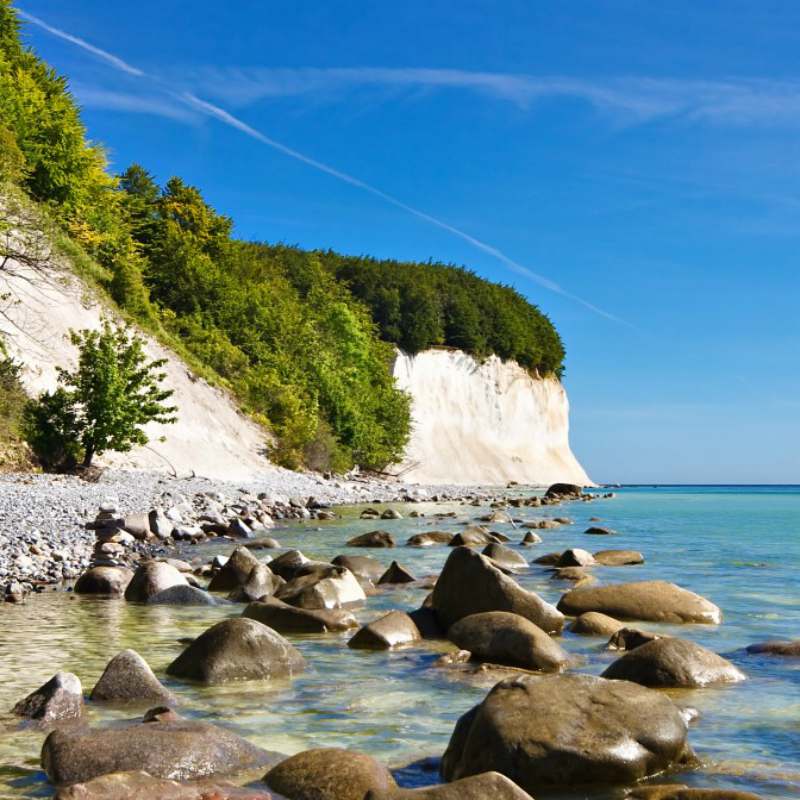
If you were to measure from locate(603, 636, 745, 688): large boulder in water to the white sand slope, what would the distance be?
23.3m

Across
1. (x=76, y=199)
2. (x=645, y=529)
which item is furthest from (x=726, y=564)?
(x=76, y=199)

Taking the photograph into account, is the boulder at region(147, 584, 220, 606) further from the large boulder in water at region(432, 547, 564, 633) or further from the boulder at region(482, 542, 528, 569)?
the boulder at region(482, 542, 528, 569)

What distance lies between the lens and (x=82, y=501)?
736 inches

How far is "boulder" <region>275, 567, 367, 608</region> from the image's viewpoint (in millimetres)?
10234

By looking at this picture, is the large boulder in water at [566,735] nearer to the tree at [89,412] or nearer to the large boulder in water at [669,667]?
the large boulder in water at [669,667]

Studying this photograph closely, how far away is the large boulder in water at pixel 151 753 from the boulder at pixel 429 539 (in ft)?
45.1

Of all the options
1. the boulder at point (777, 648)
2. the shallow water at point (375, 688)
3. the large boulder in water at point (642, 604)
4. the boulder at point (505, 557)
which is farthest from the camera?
the boulder at point (505, 557)

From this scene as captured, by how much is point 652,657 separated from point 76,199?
37250 mm

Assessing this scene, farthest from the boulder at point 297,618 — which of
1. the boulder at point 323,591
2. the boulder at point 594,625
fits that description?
the boulder at point 594,625

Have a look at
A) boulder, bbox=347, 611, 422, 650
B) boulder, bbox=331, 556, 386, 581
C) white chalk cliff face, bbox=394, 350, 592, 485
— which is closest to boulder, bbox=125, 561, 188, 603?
boulder, bbox=331, 556, 386, 581

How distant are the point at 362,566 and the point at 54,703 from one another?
773 cm

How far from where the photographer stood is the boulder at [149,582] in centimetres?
1077

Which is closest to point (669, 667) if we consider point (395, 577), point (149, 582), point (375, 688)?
point (375, 688)

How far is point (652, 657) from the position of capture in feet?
22.7
